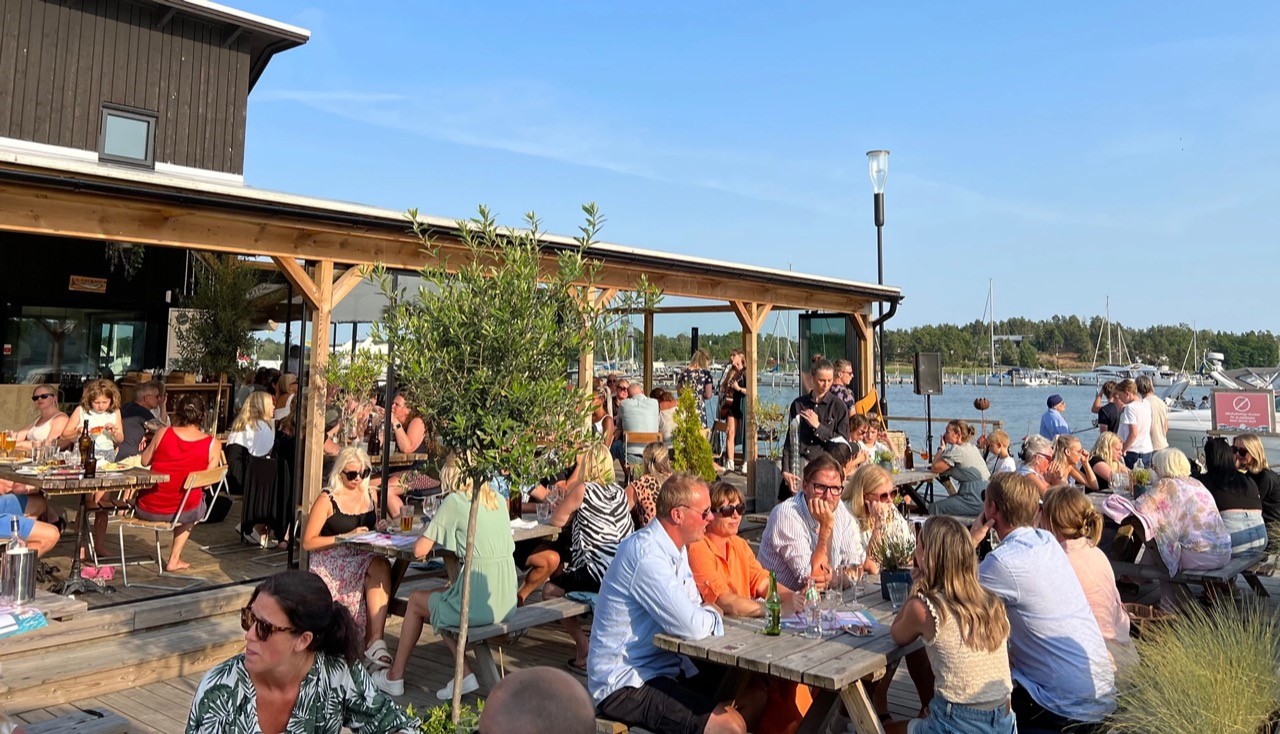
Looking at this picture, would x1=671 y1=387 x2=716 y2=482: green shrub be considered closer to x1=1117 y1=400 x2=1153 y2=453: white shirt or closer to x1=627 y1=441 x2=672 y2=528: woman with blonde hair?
x1=627 y1=441 x2=672 y2=528: woman with blonde hair

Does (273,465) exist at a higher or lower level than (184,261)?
lower

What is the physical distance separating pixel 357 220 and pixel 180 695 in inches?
122

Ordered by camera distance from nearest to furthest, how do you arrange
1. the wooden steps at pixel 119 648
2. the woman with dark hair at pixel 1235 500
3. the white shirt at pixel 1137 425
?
the wooden steps at pixel 119 648 → the woman with dark hair at pixel 1235 500 → the white shirt at pixel 1137 425

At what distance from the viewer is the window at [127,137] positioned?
10.9 metres

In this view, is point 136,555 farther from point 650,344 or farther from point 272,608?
point 650,344

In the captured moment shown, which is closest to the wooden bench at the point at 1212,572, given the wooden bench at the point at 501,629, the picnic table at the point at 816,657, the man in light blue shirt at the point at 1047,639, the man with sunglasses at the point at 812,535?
the man with sunglasses at the point at 812,535

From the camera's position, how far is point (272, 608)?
224 cm

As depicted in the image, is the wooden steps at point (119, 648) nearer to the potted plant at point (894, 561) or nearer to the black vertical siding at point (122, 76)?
the potted plant at point (894, 561)

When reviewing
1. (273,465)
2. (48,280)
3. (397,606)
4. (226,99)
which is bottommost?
(397,606)

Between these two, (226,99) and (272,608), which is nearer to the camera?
(272,608)

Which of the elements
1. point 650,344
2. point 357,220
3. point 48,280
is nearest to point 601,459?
point 357,220

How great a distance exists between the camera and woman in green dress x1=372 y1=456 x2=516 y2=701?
14.1 feet

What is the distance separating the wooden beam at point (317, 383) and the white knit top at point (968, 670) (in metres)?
4.51

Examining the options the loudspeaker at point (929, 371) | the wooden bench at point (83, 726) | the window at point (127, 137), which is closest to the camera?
the wooden bench at point (83, 726)
